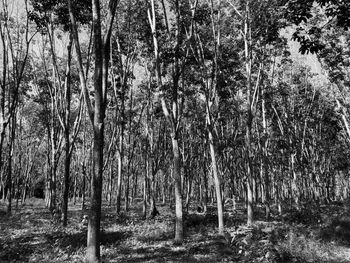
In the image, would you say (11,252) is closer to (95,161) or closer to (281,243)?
(95,161)

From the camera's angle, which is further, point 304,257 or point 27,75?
point 27,75

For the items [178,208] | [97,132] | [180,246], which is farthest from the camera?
[178,208]

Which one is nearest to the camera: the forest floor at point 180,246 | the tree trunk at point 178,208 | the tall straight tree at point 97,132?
the tall straight tree at point 97,132

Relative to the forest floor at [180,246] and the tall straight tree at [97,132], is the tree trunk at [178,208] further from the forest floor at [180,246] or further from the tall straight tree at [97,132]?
the tall straight tree at [97,132]

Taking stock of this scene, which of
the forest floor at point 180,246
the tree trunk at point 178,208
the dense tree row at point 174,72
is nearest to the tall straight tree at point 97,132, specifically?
the dense tree row at point 174,72

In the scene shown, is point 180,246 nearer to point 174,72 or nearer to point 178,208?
point 178,208

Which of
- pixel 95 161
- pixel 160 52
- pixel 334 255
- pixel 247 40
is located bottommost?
pixel 334 255

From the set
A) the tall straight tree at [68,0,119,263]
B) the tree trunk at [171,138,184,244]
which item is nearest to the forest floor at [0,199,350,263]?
the tree trunk at [171,138,184,244]

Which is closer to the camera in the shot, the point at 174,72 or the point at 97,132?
the point at 97,132

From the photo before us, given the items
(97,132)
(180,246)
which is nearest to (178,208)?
(180,246)

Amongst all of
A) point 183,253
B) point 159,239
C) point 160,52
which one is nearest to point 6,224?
point 159,239

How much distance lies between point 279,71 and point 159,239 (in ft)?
53.1

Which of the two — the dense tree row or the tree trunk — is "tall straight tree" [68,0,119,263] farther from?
the tree trunk

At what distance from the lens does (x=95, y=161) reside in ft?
23.5
